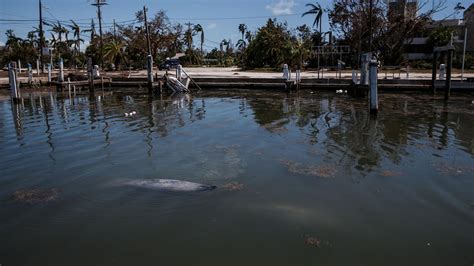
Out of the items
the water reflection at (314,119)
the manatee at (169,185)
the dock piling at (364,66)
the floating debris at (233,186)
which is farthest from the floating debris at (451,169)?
the dock piling at (364,66)

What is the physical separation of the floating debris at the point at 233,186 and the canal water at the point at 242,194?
A: 53 millimetres

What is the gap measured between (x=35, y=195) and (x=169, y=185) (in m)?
2.44

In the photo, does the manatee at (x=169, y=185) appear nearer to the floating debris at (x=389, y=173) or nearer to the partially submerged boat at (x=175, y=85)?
the floating debris at (x=389, y=173)

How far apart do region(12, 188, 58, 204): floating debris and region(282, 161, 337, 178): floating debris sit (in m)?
4.84

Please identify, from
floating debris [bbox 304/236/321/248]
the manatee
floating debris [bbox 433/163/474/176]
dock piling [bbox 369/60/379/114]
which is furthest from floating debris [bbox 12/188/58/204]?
dock piling [bbox 369/60/379/114]

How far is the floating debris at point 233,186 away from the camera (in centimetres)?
823

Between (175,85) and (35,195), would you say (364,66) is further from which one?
(35,195)

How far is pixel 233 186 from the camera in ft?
27.6

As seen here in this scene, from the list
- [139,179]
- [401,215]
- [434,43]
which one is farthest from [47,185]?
[434,43]

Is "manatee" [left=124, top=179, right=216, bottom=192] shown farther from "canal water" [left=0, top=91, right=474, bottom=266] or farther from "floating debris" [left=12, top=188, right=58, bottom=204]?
"floating debris" [left=12, top=188, right=58, bottom=204]

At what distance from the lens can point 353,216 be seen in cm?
690

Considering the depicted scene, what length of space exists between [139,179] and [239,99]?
17.4 m

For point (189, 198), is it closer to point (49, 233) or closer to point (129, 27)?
point (49, 233)

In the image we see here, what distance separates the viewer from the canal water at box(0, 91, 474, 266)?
5836mm
